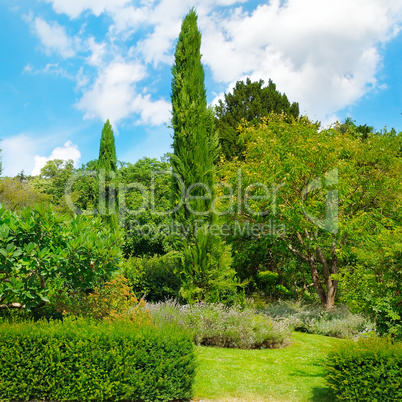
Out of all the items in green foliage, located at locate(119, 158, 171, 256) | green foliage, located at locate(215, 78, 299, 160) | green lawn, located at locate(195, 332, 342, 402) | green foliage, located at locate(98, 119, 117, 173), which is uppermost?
green foliage, located at locate(215, 78, 299, 160)

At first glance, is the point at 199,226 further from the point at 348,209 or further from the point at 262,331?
the point at 348,209

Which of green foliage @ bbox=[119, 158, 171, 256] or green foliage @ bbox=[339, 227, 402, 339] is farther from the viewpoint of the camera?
green foliage @ bbox=[119, 158, 171, 256]

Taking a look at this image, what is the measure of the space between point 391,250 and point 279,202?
5.70m

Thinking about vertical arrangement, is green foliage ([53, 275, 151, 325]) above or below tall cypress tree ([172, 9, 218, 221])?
below

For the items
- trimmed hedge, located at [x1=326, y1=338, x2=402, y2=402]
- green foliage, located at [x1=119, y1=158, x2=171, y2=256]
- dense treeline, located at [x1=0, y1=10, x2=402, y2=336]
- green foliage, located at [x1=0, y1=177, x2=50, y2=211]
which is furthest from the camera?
green foliage, located at [x1=0, y1=177, x2=50, y2=211]

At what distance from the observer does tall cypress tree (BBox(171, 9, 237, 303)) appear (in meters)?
9.57

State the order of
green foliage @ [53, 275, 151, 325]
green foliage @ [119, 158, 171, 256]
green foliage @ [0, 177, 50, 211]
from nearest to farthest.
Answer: green foliage @ [53, 275, 151, 325]
green foliage @ [119, 158, 171, 256]
green foliage @ [0, 177, 50, 211]

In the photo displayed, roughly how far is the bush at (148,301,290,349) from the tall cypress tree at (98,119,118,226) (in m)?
10.4

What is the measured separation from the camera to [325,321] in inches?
438

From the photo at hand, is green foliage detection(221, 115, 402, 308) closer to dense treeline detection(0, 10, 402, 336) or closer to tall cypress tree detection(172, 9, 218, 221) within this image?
dense treeline detection(0, 10, 402, 336)

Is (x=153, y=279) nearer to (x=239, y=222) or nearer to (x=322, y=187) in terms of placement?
(x=239, y=222)

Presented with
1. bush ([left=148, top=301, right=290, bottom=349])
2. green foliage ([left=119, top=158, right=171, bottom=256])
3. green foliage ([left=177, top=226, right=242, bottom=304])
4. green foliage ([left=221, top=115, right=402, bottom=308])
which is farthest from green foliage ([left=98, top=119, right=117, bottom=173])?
bush ([left=148, top=301, right=290, bottom=349])

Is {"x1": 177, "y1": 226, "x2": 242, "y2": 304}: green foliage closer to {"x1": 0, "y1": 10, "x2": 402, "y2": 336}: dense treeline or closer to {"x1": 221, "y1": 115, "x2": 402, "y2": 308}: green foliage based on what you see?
{"x1": 0, "y1": 10, "x2": 402, "y2": 336}: dense treeline

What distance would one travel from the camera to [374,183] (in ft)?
40.2
